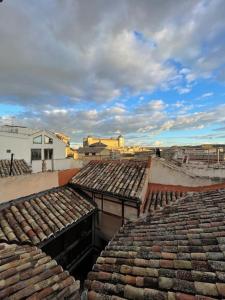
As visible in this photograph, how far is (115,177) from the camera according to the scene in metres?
12.9

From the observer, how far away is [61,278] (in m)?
5.20

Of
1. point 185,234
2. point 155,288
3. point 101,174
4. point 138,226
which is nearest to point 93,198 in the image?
point 101,174

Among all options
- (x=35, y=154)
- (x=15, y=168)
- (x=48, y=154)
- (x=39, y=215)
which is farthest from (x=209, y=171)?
(x=35, y=154)

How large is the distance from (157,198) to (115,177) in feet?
8.86

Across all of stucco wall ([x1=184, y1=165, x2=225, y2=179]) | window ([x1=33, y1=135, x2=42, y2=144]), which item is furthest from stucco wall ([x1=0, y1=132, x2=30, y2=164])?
stucco wall ([x1=184, y1=165, x2=225, y2=179])

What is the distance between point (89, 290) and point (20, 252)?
280cm

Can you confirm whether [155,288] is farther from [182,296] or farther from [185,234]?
[185,234]

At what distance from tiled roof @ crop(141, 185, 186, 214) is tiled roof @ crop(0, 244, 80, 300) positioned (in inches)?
237

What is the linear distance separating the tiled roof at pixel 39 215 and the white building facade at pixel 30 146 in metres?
14.8

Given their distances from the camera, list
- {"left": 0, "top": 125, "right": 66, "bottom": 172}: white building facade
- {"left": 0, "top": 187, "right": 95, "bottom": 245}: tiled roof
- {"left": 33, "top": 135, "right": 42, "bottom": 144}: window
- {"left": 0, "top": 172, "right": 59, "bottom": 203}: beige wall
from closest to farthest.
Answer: {"left": 0, "top": 187, "right": 95, "bottom": 245}: tiled roof, {"left": 0, "top": 172, "right": 59, "bottom": 203}: beige wall, {"left": 0, "top": 125, "right": 66, "bottom": 172}: white building facade, {"left": 33, "top": 135, "right": 42, "bottom": 144}: window

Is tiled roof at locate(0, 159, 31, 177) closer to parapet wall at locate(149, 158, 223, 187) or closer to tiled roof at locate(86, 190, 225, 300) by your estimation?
parapet wall at locate(149, 158, 223, 187)

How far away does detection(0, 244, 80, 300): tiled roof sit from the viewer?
177 inches

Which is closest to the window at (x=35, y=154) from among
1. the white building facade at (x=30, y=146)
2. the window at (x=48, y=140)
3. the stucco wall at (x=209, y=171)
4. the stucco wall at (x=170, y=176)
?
the white building facade at (x=30, y=146)

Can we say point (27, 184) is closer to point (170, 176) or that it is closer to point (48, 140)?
point (170, 176)
